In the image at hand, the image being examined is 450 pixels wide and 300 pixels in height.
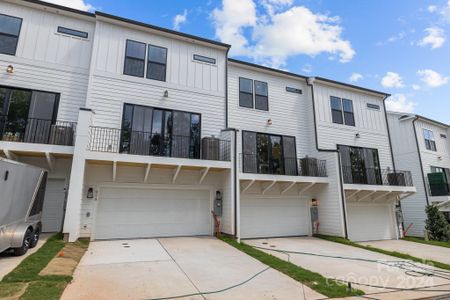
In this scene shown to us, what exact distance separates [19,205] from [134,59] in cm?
695

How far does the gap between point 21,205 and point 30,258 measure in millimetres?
1320

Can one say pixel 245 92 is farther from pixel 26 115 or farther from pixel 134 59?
pixel 26 115

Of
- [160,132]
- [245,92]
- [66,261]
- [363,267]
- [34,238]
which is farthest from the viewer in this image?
[245,92]

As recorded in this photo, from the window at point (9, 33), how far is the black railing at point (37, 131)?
2.57 meters

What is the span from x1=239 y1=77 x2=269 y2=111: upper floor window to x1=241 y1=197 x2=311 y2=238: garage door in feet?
15.2

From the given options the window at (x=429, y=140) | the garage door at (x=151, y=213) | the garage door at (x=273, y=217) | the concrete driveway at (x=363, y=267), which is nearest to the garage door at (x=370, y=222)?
the garage door at (x=273, y=217)

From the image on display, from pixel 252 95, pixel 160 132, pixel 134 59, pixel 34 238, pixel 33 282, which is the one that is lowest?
pixel 33 282

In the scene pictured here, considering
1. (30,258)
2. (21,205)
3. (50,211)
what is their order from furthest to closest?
(50,211) < (21,205) < (30,258)

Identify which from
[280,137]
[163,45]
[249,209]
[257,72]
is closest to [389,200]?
[280,137]

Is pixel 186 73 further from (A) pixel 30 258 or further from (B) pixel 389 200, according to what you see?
(B) pixel 389 200

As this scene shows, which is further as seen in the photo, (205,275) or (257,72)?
(257,72)

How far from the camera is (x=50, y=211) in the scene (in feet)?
29.7

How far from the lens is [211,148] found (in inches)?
408

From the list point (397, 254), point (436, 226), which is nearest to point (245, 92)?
point (397, 254)
